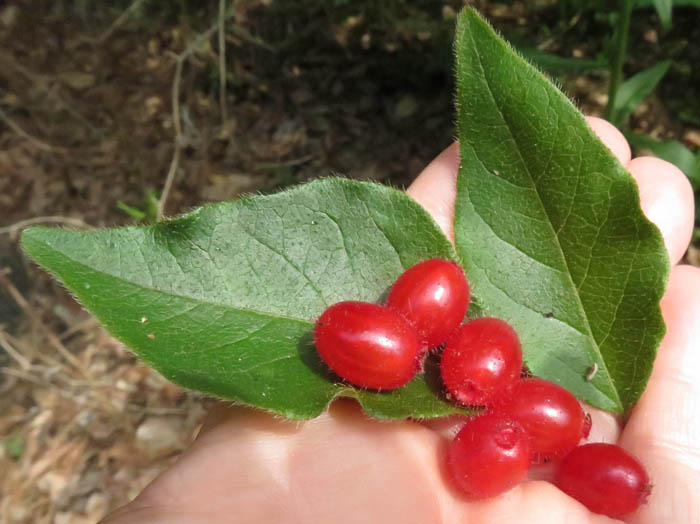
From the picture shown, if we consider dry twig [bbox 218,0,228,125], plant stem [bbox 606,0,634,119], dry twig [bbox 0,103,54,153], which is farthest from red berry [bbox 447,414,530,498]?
dry twig [bbox 0,103,54,153]

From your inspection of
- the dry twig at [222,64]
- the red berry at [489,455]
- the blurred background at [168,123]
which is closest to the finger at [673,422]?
the red berry at [489,455]

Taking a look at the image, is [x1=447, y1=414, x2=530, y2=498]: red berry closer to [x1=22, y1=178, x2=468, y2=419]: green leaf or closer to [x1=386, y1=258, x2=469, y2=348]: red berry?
[x1=22, y1=178, x2=468, y2=419]: green leaf

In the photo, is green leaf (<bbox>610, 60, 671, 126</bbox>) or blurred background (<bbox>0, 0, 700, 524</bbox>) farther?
blurred background (<bbox>0, 0, 700, 524</bbox>)

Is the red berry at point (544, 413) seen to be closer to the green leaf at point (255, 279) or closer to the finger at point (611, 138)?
the green leaf at point (255, 279)

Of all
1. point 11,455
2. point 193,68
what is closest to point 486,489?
point 11,455

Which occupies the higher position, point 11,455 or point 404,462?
point 404,462

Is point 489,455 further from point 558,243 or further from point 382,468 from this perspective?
point 558,243

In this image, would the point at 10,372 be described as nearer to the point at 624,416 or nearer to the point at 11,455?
the point at 11,455
